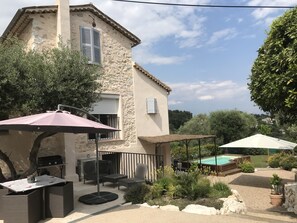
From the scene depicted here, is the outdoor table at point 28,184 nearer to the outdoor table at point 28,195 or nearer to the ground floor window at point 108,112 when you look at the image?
the outdoor table at point 28,195

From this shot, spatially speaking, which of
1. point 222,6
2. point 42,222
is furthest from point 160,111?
point 42,222

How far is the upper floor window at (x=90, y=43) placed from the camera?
41.5ft

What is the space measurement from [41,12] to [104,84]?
390cm

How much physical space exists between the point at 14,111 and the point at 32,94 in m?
0.78

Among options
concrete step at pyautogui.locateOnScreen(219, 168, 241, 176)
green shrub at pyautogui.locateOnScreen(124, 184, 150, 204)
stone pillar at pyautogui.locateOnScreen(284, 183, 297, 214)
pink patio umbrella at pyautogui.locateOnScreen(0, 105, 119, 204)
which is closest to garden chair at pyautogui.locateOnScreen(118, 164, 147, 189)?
green shrub at pyautogui.locateOnScreen(124, 184, 150, 204)

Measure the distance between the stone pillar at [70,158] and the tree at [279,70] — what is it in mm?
6959

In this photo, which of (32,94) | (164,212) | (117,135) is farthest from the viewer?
(117,135)

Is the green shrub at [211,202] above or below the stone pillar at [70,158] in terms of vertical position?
below

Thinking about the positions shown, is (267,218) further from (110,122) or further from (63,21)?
(63,21)

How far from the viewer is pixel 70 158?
1124 cm

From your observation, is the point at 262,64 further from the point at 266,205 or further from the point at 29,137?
the point at 29,137

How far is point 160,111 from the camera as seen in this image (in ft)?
52.7

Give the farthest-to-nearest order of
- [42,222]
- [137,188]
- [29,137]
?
[29,137]
[137,188]
[42,222]

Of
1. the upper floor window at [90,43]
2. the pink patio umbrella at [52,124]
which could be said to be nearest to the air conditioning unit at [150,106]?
the upper floor window at [90,43]
